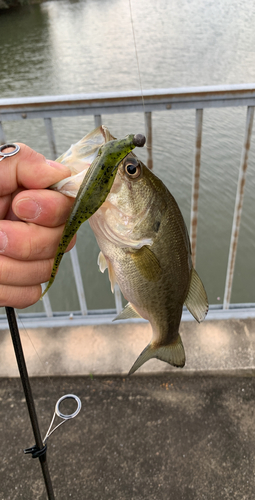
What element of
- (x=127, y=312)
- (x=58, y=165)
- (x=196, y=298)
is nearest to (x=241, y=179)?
(x=196, y=298)

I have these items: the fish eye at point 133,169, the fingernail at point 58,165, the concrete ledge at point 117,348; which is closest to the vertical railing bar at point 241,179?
the concrete ledge at point 117,348

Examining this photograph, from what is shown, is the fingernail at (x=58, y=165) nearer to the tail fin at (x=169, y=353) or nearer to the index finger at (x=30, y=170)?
the index finger at (x=30, y=170)

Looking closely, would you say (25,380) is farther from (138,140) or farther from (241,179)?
(241,179)

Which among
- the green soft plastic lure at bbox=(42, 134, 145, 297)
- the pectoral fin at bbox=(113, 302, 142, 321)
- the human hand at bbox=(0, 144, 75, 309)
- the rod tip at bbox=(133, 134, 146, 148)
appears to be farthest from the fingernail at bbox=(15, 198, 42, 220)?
the pectoral fin at bbox=(113, 302, 142, 321)

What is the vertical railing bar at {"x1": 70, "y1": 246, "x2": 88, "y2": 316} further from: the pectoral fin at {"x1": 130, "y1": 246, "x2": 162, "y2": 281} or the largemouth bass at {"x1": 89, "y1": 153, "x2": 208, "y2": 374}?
the pectoral fin at {"x1": 130, "y1": 246, "x2": 162, "y2": 281}

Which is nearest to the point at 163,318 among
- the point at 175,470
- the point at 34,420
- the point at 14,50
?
the point at 34,420

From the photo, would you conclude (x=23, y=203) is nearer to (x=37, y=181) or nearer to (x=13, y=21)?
(x=37, y=181)
